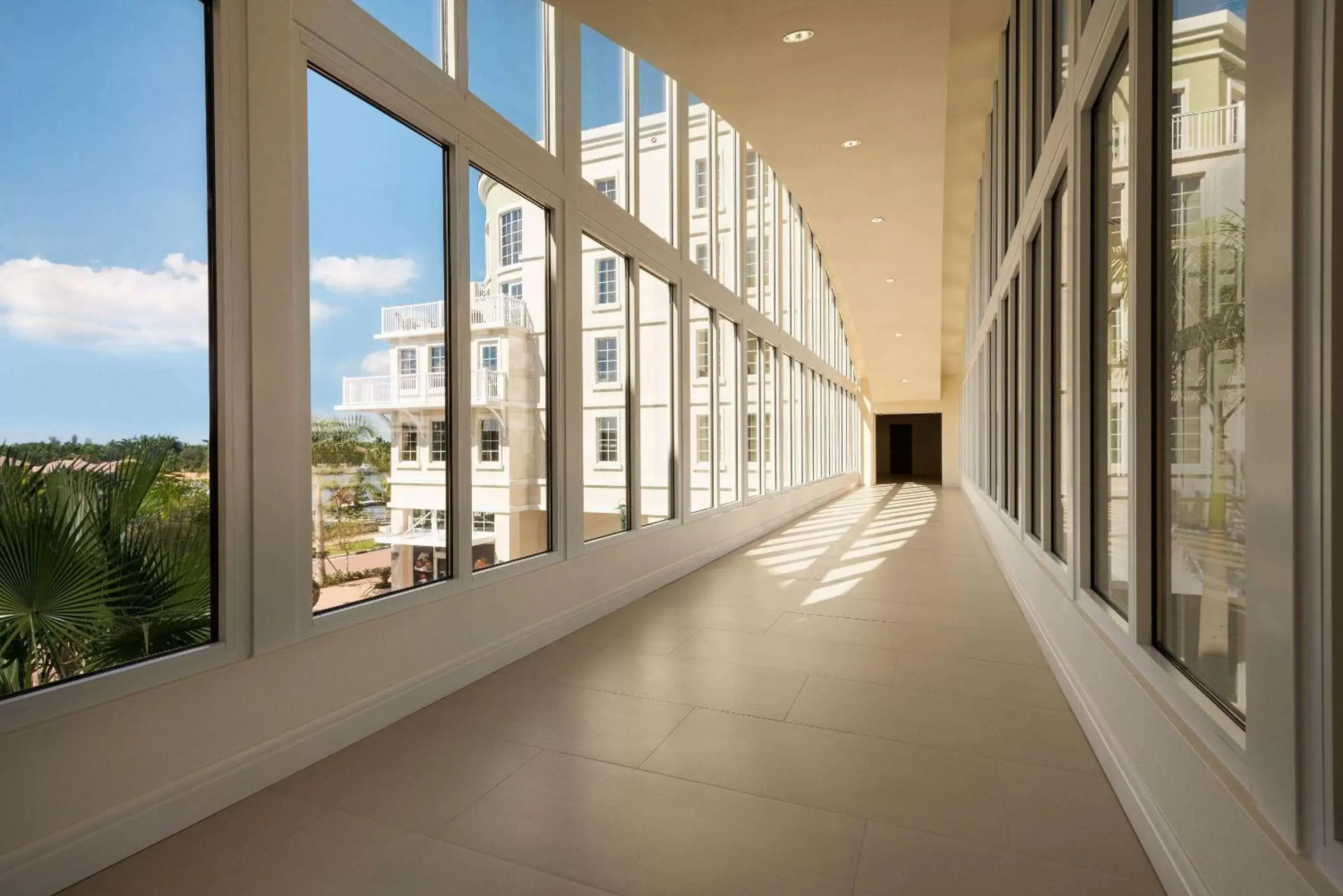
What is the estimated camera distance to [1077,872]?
2.05m

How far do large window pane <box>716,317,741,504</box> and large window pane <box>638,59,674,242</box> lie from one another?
1.89 metres

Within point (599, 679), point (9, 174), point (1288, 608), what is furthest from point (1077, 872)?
point (9, 174)

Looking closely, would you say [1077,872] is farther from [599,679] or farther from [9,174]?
[9,174]

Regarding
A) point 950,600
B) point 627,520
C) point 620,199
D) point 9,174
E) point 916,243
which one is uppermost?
point 916,243

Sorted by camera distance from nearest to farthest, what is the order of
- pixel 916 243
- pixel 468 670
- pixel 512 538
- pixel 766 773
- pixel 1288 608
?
pixel 1288 608
pixel 766 773
pixel 468 670
pixel 512 538
pixel 916 243

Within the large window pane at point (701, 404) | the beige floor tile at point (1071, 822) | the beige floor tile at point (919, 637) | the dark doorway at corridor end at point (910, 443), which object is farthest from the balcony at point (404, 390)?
the dark doorway at corridor end at point (910, 443)

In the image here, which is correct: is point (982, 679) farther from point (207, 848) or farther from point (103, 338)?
point (103, 338)

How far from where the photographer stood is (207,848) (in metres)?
2.21

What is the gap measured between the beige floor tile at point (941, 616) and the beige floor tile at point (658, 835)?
9.45 feet

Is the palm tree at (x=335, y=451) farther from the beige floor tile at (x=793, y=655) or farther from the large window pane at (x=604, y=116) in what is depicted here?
the large window pane at (x=604, y=116)

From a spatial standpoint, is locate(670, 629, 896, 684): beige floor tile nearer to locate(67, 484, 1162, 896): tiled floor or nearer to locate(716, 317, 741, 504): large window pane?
locate(67, 484, 1162, 896): tiled floor

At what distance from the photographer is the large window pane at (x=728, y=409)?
27.5 ft

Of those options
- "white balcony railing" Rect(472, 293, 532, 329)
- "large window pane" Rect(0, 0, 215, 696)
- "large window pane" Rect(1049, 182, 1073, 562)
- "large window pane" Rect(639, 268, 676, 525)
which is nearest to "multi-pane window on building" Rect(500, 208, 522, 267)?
"white balcony railing" Rect(472, 293, 532, 329)

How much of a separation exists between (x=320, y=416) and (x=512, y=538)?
5.18 ft
